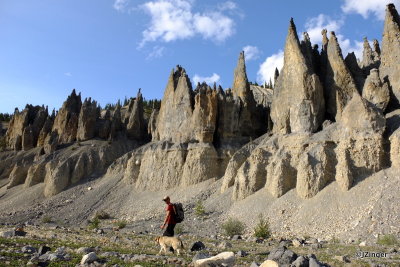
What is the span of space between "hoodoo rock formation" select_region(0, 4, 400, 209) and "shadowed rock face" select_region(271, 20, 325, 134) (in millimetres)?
108

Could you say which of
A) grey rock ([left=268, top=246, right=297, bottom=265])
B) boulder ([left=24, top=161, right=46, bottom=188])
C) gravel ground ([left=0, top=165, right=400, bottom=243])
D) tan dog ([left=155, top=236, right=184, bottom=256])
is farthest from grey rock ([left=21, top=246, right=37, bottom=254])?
boulder ([left=24, top=161, right=46, bottom=188])

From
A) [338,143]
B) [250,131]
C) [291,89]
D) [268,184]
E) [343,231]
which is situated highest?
[291,89]

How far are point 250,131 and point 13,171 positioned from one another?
129ft

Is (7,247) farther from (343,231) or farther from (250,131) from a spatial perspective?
(250,131)

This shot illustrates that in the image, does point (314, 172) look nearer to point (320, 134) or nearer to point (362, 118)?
point (320, 134)

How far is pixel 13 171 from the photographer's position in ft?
202

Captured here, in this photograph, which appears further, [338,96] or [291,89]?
[291,89]

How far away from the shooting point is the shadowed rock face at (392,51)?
3572 centimetres

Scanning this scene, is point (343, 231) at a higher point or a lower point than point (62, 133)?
lower

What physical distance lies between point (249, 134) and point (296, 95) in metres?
10.9

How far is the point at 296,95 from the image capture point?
40031 mm

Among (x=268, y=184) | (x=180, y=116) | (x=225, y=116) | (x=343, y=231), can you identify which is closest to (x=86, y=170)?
(x=180, y=116)

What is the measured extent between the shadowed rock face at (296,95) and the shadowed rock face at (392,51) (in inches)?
253

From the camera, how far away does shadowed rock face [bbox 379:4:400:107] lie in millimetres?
35719
